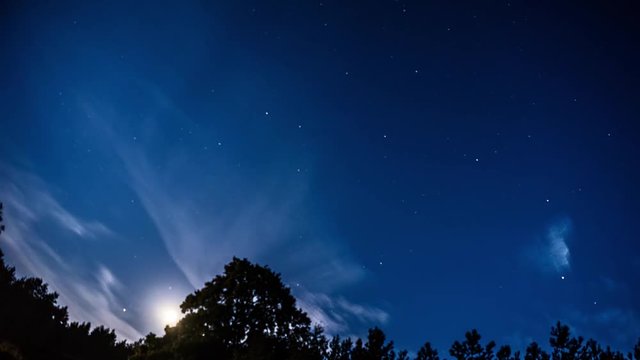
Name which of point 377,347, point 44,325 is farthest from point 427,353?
point 44,325

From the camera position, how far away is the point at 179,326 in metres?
29.1

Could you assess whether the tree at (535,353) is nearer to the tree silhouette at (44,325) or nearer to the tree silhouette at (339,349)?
the tree silhouette at (339,349)

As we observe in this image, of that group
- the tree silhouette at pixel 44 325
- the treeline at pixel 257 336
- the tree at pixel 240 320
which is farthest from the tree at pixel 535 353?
the tree silhouette at pixel 44 325

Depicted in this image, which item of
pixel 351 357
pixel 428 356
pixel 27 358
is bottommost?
pixel 27 358

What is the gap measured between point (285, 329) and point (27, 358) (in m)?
22.4

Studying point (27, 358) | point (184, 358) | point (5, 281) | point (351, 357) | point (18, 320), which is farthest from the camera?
point (5, 281)

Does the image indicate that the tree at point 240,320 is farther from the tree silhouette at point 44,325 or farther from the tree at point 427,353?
the tree silhouette at point 44,325

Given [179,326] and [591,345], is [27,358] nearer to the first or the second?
[179,326]

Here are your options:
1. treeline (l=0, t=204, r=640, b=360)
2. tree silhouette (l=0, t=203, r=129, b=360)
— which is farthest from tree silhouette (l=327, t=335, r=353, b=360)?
tree silhouette (l=0, t=203, r=129, b=360)

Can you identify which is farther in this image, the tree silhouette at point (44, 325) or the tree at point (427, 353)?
the tree silhouette at point (44, 325)

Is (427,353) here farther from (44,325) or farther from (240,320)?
(44,325)

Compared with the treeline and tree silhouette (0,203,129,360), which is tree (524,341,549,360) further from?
tree silhouette (0,203,129,360)

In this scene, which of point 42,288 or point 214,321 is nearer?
point 214,321

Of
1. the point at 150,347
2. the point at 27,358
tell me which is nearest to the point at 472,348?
the point at 150,347
